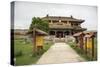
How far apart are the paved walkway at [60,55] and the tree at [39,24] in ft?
0.96

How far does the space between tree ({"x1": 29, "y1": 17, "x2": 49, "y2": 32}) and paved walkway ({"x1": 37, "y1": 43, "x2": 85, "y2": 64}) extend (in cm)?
29

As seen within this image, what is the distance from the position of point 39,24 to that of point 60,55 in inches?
21.7

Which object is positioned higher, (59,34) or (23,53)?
(59,34)

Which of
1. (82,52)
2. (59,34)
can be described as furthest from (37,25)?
(82,52)

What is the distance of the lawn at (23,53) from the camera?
8.39 ft

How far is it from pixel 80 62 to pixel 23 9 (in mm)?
1175

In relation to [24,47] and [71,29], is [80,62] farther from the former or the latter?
[24,47]

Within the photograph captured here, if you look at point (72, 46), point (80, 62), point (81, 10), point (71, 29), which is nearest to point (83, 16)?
point (81, 10)

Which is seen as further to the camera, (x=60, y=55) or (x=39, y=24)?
(x=60, y=55)

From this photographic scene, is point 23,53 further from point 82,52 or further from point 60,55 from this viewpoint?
point 82,52

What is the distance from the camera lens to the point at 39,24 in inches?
107

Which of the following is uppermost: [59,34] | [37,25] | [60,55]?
[37,25]

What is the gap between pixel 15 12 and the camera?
253 cm

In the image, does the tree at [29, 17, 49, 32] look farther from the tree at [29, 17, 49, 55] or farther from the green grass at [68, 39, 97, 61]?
the green grass at [68, 39, 97, 61]
